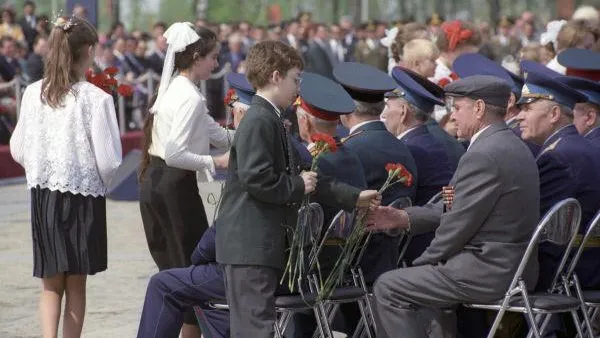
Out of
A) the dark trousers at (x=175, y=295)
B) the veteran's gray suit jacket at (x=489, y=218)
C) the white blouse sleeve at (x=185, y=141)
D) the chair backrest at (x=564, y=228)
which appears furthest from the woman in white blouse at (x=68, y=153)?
the chair backrest at (x=564, y=228)

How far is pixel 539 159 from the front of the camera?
664 centimetres

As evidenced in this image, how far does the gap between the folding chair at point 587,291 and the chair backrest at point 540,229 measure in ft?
0.79

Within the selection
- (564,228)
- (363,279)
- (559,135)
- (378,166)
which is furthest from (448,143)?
(564,228)

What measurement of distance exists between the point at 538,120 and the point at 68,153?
7.40ft

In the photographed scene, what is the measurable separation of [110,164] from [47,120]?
0.38 metres

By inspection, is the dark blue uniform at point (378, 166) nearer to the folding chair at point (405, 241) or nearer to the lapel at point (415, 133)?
the folding chair at point (405, 241)

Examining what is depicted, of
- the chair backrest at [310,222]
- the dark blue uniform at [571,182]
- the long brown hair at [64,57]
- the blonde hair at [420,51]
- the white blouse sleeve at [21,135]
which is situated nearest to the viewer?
the chair backrest at [310,222]

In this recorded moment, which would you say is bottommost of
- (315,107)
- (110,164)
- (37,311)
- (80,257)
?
(37,311)

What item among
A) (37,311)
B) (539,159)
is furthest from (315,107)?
(37,311)

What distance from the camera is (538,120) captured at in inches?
270

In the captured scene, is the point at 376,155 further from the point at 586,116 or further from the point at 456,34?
the point at 456,34

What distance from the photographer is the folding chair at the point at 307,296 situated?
6.22 metres

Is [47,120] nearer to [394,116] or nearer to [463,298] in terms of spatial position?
[394,116]

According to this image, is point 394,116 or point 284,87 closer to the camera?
point 284,87
